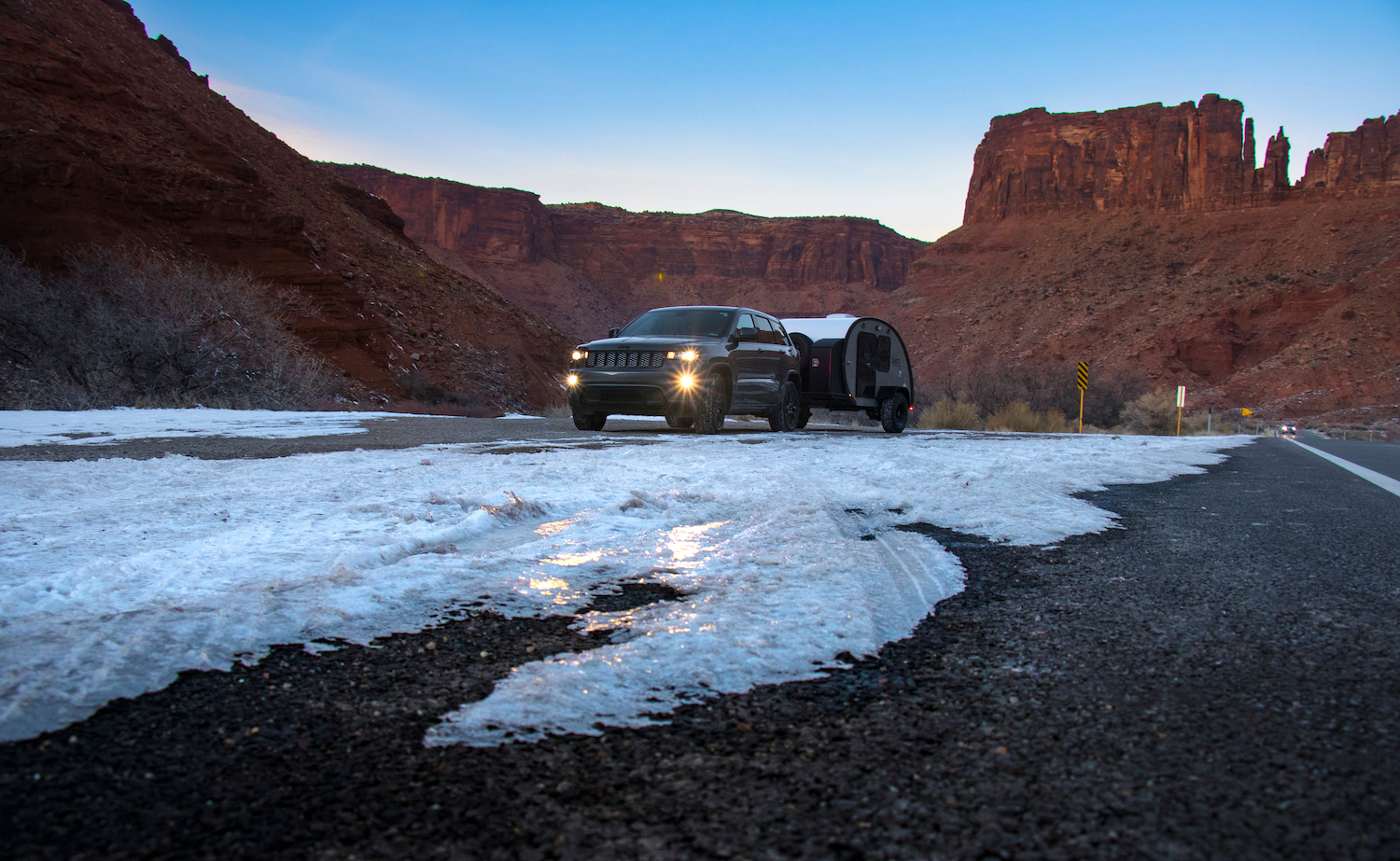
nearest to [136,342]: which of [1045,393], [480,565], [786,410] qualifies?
[786,410]

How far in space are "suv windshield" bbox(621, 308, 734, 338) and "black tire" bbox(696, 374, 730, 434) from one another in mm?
783

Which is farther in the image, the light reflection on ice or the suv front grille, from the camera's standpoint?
the suv front grille

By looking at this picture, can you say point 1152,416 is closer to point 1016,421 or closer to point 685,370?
point 1016,421

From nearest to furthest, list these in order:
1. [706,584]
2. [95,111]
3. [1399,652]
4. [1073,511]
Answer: [1399,652] → [706,584] → [1073,511] → [95,111]

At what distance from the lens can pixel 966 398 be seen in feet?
104

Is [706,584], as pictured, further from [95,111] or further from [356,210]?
[356,210]

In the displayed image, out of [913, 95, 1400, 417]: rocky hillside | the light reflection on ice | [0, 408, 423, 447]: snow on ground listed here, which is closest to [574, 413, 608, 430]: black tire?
[0, 408, 423, 447]: snow on ground

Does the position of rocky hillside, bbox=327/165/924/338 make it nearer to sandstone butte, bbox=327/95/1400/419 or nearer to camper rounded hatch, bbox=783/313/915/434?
sandstone butte, bbox=327/95/1400/419

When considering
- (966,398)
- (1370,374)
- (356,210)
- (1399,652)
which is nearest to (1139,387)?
(966,398)

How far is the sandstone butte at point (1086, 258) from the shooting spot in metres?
52.7

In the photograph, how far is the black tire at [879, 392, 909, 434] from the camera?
1578cm

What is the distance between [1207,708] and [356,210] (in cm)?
3827

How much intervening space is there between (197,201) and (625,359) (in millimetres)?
20440

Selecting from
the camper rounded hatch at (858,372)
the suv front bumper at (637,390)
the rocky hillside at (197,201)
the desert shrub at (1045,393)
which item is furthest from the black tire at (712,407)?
the desert shrub at (1045,393)
